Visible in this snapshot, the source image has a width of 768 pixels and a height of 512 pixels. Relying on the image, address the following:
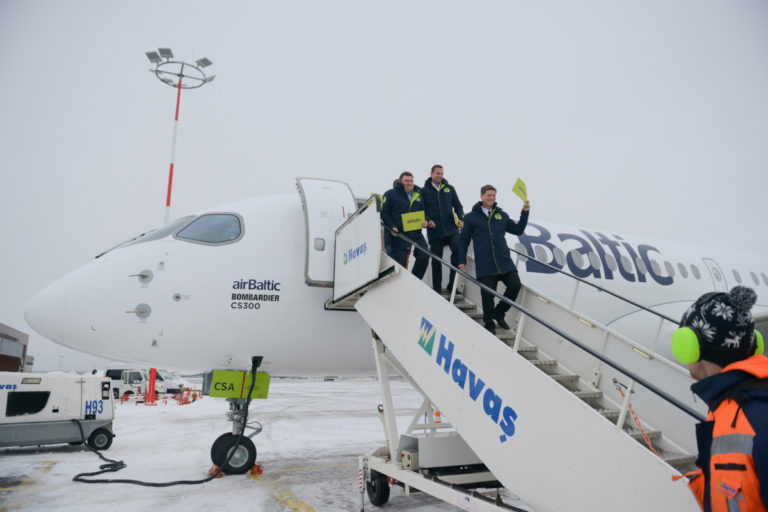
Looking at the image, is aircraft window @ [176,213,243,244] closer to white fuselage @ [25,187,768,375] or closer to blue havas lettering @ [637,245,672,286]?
white fuselage @ [25,187,768,375]

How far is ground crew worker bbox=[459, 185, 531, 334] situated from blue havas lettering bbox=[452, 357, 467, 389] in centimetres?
130

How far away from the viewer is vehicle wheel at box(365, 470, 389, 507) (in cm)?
674

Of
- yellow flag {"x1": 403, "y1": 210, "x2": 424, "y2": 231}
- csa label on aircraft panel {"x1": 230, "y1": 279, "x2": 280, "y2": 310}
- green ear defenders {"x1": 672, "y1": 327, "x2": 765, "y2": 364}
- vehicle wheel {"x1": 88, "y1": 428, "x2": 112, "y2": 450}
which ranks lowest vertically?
vehicle wheel {"x1": 88, "y1": 428, "x2": 112, "y2": 450}

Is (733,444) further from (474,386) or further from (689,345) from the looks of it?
(474,386)

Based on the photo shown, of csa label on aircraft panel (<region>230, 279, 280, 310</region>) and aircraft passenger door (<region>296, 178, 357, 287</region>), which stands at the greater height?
aircraft passenger door (<region>296, 178, 357, 287</region>)

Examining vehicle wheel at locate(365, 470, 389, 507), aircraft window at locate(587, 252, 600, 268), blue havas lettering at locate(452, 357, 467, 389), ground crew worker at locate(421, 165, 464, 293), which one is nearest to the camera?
blue havas lettering at locate(452, 357, 467, 389)

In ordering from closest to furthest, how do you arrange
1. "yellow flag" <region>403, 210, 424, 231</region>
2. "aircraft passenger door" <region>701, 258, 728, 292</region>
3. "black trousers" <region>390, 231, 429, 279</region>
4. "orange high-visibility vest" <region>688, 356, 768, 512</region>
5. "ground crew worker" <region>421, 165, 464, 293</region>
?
"orange high-visibility vest" <region>688, 356, 768, 512</region> → "yellow flag" <region>403, 210, 424, 231</region> → "black trousers" <region>390, 231, 429, 279</region> → "ground crew worker" <region>421, 165, 464, 293</region> → "aircraft passenger door" <region>701, 258, 728, 292</region>

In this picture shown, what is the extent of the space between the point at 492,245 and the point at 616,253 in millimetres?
4696

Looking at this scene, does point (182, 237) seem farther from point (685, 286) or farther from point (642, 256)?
point (685, 286)

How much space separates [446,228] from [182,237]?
377cm

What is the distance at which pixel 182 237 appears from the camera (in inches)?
294

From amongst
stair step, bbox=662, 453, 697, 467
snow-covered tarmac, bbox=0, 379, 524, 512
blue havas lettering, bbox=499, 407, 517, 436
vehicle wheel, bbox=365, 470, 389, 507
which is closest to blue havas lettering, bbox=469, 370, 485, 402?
blue havas lettering, bbox=499, 407, 517, 436

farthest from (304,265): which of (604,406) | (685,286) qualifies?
(685,286)

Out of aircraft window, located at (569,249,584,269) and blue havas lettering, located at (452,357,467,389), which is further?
aircraft window, located at (569,249,584,269)
